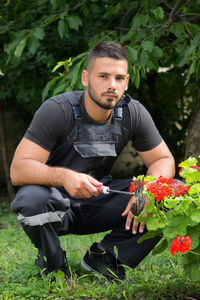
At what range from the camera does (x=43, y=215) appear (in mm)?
2725

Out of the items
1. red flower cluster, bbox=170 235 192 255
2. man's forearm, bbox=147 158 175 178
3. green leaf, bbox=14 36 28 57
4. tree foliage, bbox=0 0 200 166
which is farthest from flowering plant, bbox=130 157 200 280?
green leaf, bbox=14 36 28 57

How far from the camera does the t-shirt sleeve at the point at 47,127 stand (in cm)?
287

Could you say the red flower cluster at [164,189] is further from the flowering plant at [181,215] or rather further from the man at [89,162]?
the man at [89,162]

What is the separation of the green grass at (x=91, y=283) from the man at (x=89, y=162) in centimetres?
10

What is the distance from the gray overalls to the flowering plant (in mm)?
599

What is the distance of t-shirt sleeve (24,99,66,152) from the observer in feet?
9.43

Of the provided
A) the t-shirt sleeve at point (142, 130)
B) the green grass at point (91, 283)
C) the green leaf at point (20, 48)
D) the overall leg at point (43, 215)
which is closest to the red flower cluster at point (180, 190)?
the green grass at point (91, 283)

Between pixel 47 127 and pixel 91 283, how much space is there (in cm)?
97

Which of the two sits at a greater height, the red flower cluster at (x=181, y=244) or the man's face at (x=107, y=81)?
the man's face at (x=107, y=81)

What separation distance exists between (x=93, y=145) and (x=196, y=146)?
5.35 ft

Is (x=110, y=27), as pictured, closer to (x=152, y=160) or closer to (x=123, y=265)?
(x=152, y=160)

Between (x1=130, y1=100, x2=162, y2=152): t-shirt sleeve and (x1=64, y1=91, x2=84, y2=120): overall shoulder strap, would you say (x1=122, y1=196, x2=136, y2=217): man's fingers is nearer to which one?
(x1=130, y1=100, x2=162, y2=152): t-shirt sleeve

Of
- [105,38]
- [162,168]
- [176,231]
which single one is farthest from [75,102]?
[105,38]

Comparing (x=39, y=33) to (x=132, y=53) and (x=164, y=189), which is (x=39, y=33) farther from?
(x=164, y=189)
